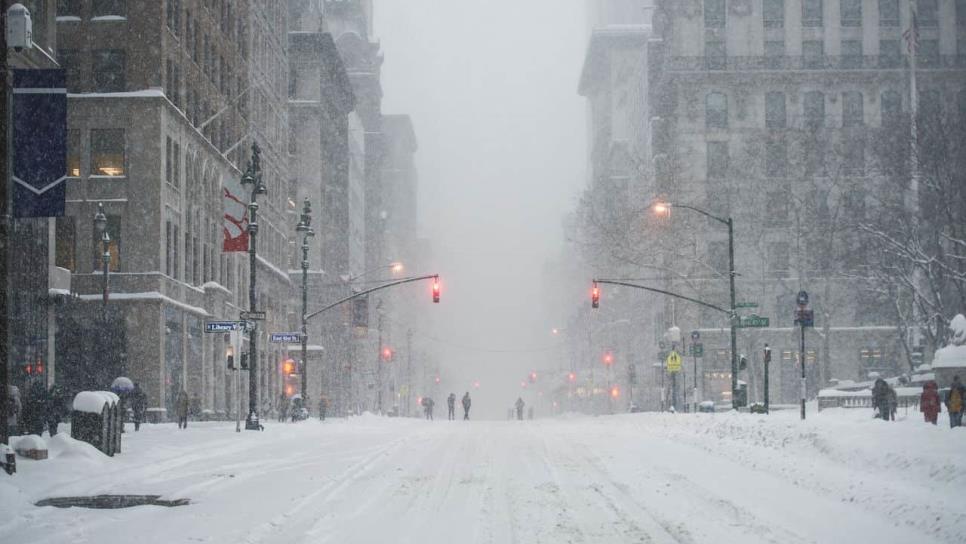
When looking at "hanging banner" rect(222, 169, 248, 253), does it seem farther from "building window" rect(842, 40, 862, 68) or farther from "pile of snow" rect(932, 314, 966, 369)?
"building window" rect(842, 40, 862, 68)

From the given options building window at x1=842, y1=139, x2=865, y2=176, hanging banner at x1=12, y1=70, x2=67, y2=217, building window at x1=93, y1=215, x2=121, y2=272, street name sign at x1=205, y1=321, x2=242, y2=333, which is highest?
building window at x1=842, y1=139, x2=865, y2=176

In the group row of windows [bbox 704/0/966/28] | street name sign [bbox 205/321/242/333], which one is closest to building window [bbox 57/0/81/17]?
street name sign [bbox 205/321/242/333]

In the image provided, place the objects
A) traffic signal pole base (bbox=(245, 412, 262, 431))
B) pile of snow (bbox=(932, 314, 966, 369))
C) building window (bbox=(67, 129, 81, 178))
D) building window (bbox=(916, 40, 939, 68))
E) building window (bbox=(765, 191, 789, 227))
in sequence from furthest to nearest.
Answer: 1. building window (bbox=(916, 40, 939, 68))
2. building window (bbox=(765, 191, 789, 227))
3. building window (bbox=(67, 129, 81, 178))
4. traffic signal pole base (bbox=(245, 412, 262, 431))
5. pile of snow (bbox=(932, 314, 966, 369))

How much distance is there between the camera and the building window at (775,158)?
8889cm

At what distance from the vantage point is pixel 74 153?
5053cm

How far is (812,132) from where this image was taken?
77.6 m

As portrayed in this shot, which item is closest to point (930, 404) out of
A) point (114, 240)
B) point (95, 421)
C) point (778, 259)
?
point (95, 421)

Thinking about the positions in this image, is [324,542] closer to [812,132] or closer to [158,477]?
[158,477]

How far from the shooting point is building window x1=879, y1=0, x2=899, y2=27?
3782 inches

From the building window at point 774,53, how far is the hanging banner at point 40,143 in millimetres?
82775

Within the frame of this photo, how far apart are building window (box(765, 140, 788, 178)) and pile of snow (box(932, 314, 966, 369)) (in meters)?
51.5

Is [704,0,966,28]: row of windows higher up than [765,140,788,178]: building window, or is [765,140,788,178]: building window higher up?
[704,0,966,28]: row of windows

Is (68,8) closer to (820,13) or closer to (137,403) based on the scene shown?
(137,403)

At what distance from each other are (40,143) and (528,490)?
30.5 ft
